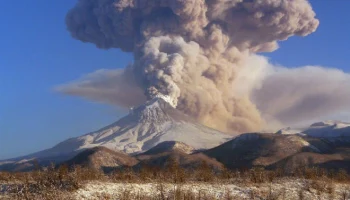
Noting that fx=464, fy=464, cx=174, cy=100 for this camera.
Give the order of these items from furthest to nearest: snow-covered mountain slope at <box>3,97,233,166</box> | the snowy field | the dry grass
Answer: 1. snow-covered mountain slope at <box>3,97,233,166</box>
2. the snowy field
3. the dry grass

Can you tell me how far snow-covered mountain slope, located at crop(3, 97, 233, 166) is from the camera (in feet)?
417

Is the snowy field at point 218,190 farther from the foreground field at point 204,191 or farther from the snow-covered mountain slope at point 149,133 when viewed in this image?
the snow-covered mountain slope at point 149,133

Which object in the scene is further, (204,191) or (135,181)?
(135,181)

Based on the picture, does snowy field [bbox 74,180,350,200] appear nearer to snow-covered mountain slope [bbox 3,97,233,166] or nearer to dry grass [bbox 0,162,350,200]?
dry grass [bbox 0,162,350,200]

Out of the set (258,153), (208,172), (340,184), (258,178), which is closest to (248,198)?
(258,178)

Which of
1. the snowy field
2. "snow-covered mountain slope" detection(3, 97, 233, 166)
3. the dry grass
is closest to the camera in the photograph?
the dry grass

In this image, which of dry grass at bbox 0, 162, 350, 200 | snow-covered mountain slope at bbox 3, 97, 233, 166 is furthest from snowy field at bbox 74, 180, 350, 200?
snow-covered mountain slope at bbox 3, 97, 233, 166

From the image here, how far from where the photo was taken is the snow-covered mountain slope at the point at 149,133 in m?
127

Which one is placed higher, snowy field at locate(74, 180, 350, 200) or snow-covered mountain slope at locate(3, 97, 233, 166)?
snow-covered mountain slope at locate(3, 97, 233, 166)

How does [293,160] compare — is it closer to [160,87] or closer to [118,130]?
[160,87]

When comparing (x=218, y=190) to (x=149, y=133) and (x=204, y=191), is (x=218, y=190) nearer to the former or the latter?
(x=204, y=191)

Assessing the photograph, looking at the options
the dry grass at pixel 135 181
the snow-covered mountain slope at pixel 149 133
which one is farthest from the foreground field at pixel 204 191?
the snow-covered mountain slope at pixel 149 133

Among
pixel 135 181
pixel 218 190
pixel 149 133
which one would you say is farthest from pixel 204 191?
pixel 149 133

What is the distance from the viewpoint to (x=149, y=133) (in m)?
143
